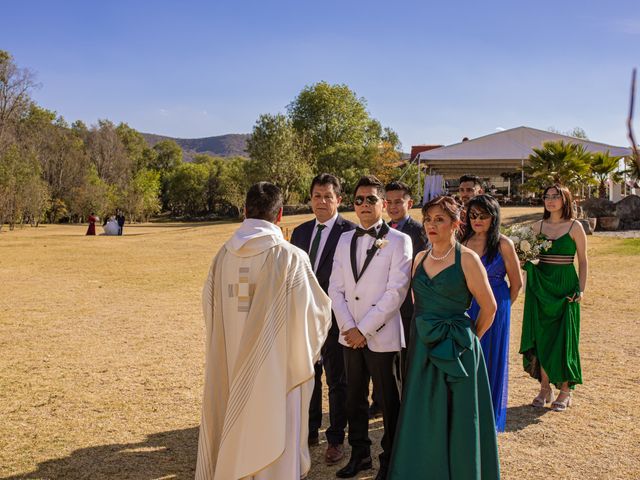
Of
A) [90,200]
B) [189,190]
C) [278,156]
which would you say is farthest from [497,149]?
[189,190]

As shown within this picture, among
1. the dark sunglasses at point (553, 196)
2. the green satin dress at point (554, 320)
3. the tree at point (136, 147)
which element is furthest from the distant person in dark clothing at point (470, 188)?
the tree at point (136, 147)

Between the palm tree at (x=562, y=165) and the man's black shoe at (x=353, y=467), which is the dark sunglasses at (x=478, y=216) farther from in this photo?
the palm tree at (x=562, y=165)

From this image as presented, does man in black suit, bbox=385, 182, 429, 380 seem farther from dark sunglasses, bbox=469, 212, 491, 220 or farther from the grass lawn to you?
the grass lawn

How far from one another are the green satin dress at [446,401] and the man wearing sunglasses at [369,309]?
58cm

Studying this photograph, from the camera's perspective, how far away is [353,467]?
4902 mm

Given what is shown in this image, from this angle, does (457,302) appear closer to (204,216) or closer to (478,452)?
(478,452)

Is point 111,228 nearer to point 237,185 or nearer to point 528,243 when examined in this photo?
point 237,185

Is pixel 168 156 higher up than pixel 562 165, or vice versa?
pixel 168 156

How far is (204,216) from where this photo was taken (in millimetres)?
82312

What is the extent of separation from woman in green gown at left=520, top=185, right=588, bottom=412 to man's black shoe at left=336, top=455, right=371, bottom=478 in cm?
259

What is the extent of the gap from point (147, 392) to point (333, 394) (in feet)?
9.55

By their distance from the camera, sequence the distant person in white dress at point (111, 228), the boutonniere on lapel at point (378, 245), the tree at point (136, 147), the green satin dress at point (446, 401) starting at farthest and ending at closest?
the tree at point (136, 147), the distant person in white dress at point (111, 228), the boutonniere on lapel at point (378, 245), the green satin dress at point (446, 401)

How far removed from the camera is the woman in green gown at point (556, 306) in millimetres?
6531

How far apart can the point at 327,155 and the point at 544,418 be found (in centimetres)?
5576
